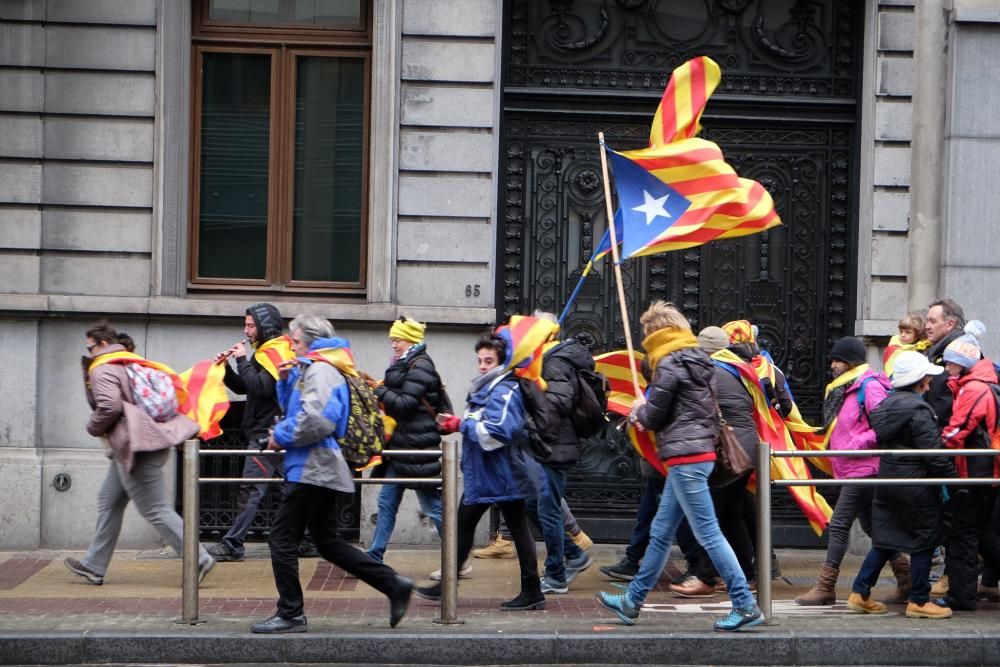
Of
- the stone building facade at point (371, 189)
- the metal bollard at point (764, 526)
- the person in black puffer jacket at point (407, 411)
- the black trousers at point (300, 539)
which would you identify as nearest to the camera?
the black trousers at point (300, 539)

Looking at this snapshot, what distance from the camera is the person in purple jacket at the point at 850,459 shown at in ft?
29.9

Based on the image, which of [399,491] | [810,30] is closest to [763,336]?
[810,30]

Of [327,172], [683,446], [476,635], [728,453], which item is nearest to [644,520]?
[728,453]

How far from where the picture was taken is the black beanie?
9.23 meters

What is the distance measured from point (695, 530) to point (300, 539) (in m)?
2.25

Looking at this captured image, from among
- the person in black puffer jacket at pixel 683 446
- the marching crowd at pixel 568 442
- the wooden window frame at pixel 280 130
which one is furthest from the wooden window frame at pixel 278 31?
the person in black puffer jacket at pixel 683 446

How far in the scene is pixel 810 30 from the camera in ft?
40.4

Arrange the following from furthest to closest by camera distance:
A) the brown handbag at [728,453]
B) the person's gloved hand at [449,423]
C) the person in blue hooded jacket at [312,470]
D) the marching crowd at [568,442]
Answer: the person's gloved hand at [449,423] → the brown handbag at [728,453] → the marching crowd at [568,442] → the person in blue hooded jacket at [312,470]

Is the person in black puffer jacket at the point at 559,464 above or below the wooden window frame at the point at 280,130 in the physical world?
below

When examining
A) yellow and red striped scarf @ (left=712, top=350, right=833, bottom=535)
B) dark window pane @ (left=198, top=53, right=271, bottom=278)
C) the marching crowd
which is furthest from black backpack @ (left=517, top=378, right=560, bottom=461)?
dark window pane @ (left=198, top=53, right=271, bottom=278)

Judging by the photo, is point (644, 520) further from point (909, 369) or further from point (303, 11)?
point (303, 11)

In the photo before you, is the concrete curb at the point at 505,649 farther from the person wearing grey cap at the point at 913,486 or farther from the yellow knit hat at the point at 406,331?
the yellow knit hat at the point at 406,331

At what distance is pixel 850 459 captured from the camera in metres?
9.16

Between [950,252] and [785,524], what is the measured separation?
8.90ft
